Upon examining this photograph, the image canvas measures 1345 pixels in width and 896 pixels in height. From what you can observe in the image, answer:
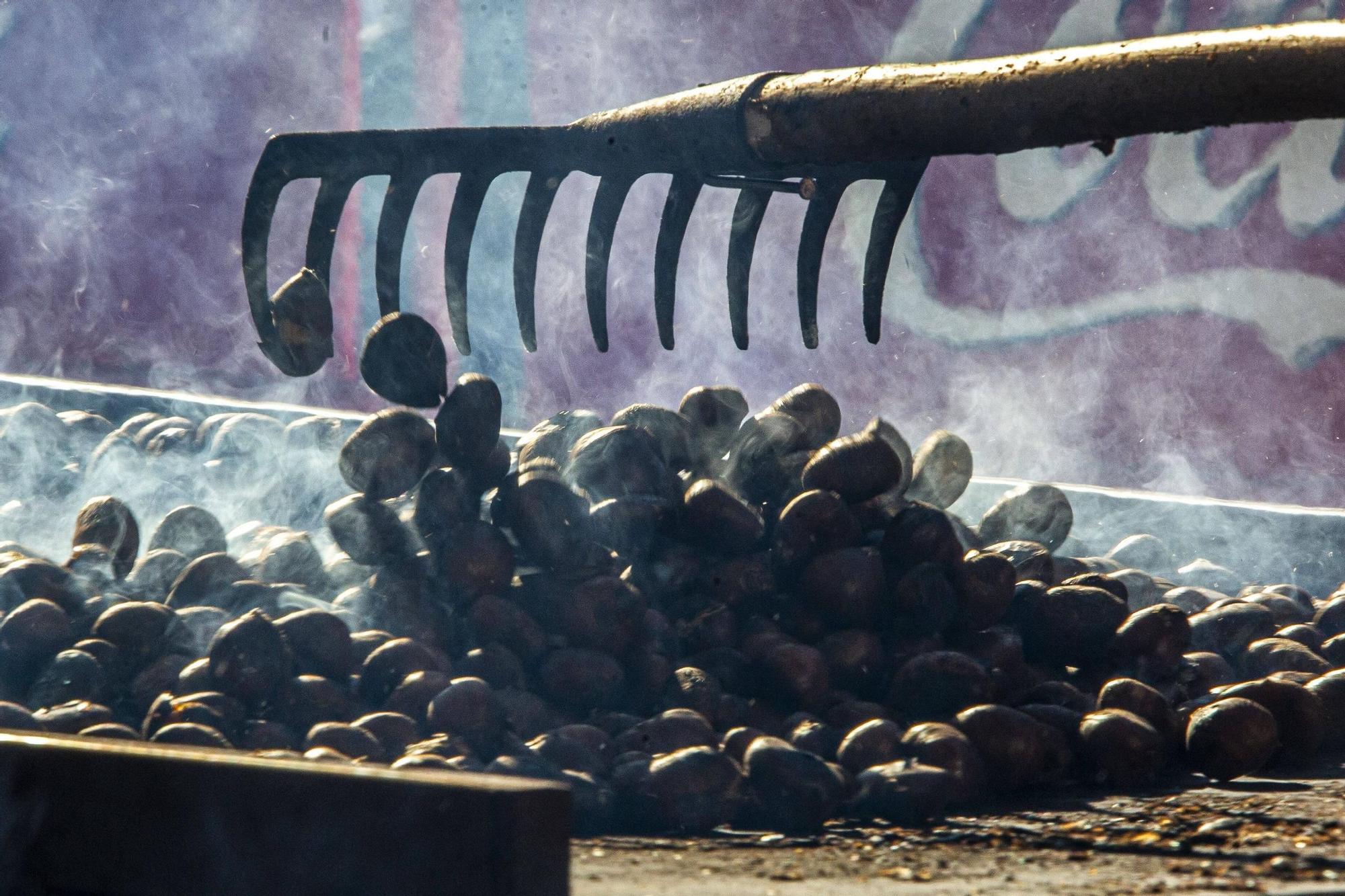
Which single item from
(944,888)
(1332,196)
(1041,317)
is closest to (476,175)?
(944,888)

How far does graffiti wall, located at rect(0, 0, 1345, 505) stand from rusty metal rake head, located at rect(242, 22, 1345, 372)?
3233mm

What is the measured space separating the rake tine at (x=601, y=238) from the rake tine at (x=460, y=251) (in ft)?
0.98

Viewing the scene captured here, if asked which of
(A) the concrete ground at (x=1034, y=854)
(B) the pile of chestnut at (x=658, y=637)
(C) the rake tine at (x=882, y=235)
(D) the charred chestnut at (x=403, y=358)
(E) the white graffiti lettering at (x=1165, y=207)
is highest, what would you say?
(E) the white graffiti lettering at (x=1165, y=207)

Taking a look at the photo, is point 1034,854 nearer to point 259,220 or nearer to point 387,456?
point 387,456

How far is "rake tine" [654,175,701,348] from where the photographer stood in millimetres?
3539

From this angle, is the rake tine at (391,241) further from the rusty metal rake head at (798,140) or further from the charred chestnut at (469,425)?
the charred chestnut at (469,425)

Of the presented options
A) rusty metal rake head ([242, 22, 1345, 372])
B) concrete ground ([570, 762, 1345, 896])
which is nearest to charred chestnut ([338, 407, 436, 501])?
rusty metal rake head ([242, 22, 1345, 372])

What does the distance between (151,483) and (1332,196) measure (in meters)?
5.43

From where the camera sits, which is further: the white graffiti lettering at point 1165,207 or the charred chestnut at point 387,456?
the white graffiti lettering at point 1165,207

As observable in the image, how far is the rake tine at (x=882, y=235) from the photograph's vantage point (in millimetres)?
3443

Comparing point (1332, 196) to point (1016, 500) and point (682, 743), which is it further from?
point (682, 743)

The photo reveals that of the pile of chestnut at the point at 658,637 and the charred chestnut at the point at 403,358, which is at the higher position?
the charred chestnut at the point at 403,358

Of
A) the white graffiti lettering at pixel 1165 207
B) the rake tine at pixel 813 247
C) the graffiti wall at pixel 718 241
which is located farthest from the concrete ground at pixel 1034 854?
the white graffiti lettering at pixel 1165 207

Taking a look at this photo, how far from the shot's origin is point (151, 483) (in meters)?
4.21
